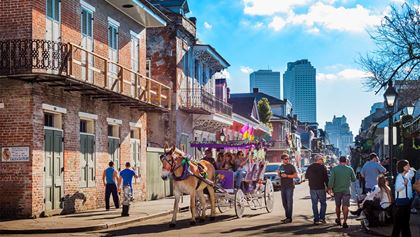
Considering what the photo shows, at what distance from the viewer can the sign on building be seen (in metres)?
18.3

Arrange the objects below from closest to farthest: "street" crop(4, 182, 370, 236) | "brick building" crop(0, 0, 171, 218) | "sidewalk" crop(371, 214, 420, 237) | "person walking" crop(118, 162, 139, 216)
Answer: "sidewalk" crop(371, 214, 420, 237) → "street" crop(4, 182, 370, 236) → "brick building" crop(0, 0, 171, 218) → "person walking" crop(118, 162, 139, 216)

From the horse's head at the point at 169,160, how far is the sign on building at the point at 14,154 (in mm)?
4480

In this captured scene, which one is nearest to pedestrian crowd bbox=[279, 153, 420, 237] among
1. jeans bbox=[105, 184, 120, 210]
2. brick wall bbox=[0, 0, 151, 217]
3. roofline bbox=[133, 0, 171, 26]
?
jeans bbox=[105, 184, 120, 210]

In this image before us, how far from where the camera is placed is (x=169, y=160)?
16.2 metres

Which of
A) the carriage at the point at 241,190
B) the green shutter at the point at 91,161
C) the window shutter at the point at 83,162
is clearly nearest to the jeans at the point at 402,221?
the carriage at the point at 241,190

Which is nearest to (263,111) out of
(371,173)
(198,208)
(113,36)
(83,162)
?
(113,36)

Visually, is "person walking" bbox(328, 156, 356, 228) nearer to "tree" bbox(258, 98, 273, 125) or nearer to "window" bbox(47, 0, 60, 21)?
"window" bbox(47, 0, 60, 21)

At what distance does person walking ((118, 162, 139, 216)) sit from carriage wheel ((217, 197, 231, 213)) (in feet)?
8.97

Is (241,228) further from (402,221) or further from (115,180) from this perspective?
(115,180)

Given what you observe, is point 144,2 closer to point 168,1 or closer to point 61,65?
point 61,65

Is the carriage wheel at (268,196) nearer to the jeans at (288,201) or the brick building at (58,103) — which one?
the jeans at (288,201)

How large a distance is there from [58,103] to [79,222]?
4.35 meters

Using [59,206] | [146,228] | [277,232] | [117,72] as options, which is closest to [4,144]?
[59,206]

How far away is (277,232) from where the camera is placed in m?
14.7
